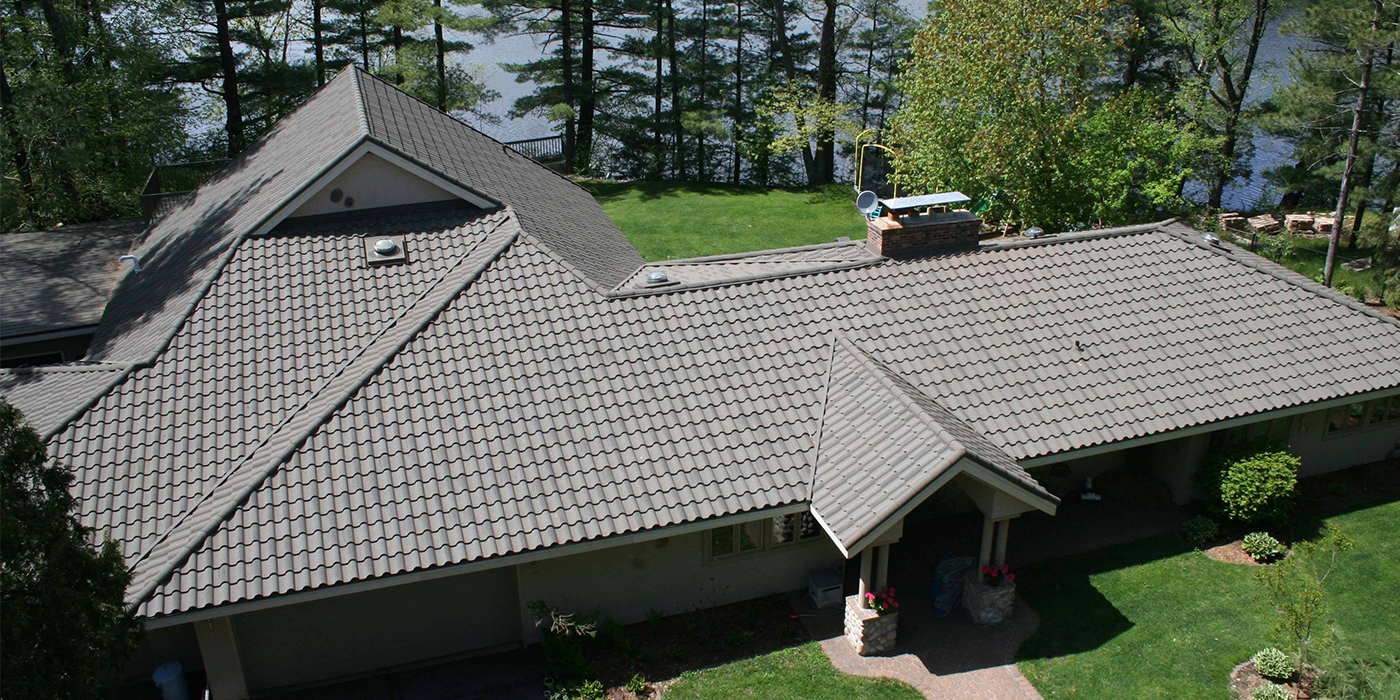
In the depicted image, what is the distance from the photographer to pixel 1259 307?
18344 millimetres

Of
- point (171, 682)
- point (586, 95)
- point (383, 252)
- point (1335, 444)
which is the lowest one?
point (171, 682)

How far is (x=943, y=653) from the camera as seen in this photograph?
14.5 metres

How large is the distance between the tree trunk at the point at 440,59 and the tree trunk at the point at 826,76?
1446 centimetres

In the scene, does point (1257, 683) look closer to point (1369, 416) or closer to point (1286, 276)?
point (1369, 416)

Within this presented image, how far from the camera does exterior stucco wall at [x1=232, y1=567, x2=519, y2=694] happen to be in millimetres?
13836

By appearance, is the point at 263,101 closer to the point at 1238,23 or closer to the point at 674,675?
the point at 674,675

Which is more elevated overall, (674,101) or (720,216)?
(674,101)

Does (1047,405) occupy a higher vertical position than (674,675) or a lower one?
higher

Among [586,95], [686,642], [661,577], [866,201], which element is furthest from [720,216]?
[686,642]

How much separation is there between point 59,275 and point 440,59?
19.4 metres

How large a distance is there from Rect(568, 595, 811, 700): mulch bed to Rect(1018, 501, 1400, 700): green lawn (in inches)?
140

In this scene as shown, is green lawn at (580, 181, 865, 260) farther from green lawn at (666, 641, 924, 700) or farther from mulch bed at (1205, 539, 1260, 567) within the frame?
green lawn at (666, 641, 924, 700)

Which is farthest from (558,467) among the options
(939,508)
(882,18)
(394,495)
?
(882,18)

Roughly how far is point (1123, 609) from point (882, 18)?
106 feet
